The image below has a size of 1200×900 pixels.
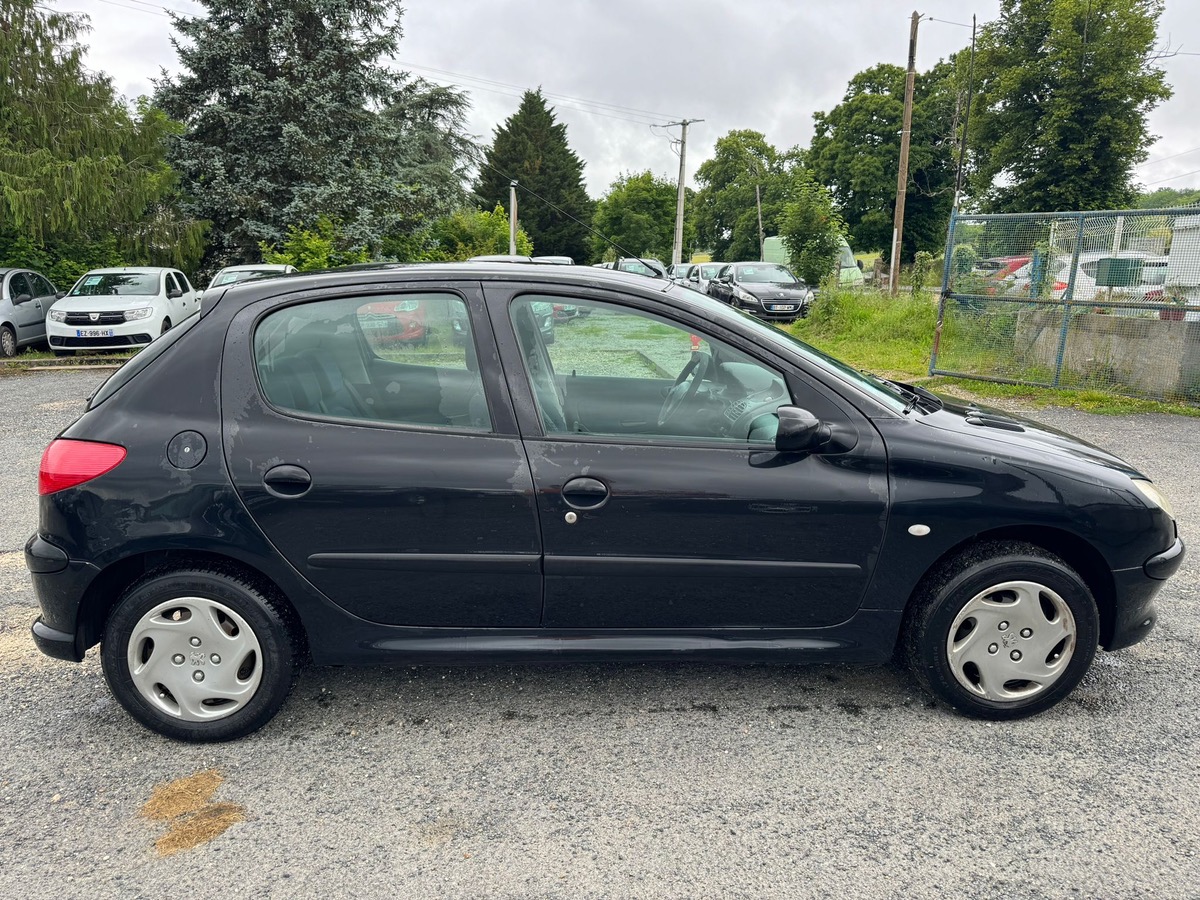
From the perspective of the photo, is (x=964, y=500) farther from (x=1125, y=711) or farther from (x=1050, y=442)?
(x=1125, y=711)

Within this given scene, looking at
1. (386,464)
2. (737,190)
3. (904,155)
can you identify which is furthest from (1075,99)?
(737,190)

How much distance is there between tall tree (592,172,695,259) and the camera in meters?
81.1

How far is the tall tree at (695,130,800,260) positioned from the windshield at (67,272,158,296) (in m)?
64.6

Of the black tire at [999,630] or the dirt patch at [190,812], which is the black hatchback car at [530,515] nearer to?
the black tire at [999,630]

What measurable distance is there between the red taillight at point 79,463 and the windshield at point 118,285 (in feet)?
47.7

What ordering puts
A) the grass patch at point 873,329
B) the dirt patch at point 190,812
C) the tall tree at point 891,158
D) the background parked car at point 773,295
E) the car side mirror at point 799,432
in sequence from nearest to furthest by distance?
1. the dirt patch at point 190,812
2. the car side mirror at point 799,432
3. the grass patch at point 873,329
4. the background parked car at point 773,295
5. the tall tree at point 891,158

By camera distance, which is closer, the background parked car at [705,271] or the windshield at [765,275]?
the windshield at [765,275]

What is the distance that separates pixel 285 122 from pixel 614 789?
24.9 metres

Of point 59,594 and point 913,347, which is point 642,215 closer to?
point 913,347

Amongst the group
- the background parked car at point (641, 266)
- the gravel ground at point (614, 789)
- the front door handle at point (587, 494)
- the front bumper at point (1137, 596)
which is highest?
the background parked car at point (641, 266)

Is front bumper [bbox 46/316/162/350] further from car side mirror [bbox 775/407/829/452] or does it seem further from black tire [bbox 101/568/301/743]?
car side mirror [bbox 775/407/829/452]

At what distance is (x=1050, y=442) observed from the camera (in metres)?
3.24

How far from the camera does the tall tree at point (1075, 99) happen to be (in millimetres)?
32812

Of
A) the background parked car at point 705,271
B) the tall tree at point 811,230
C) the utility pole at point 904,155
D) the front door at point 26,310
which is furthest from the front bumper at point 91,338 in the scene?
the utility pole at point 904,155
